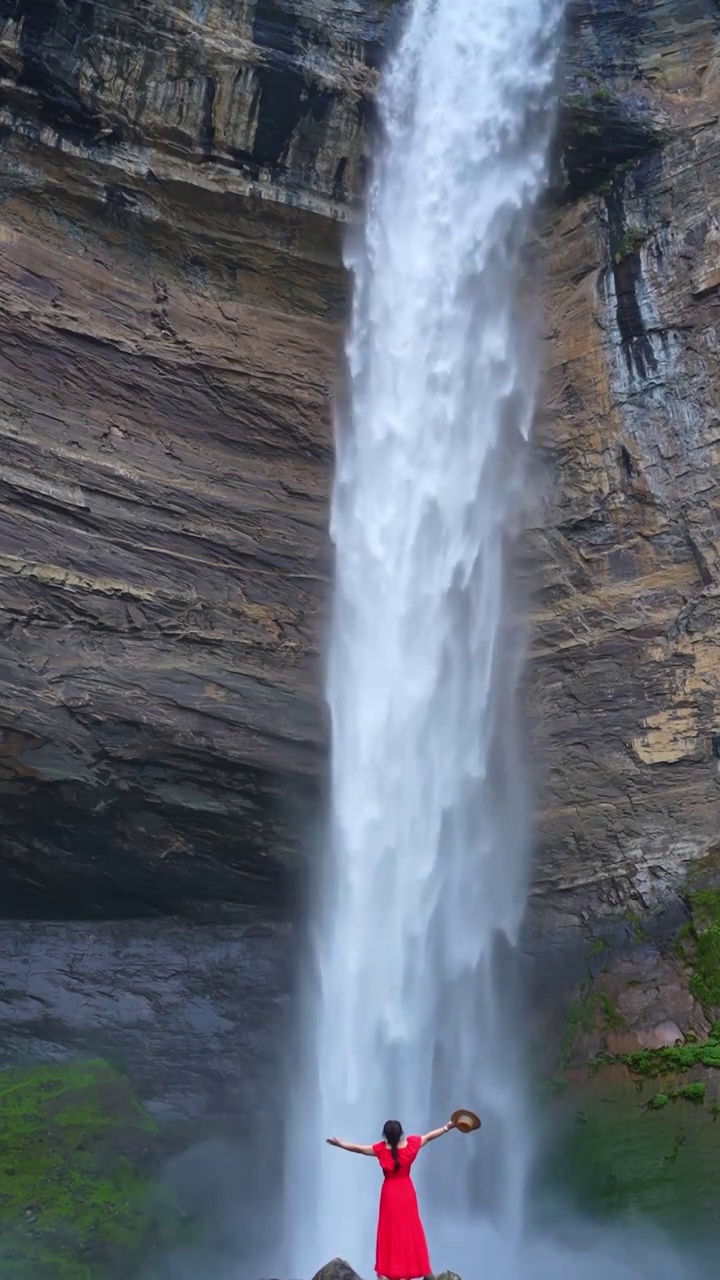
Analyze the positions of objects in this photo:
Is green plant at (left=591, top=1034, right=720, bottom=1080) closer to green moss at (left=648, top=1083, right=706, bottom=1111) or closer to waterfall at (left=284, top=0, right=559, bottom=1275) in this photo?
green moss at (left=648, top=1083, right=706, bottom=1111)

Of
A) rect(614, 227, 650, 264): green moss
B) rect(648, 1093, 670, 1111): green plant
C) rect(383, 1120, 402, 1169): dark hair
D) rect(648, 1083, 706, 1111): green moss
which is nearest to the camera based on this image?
rect(383, 1120, 402, 1169): dark hair

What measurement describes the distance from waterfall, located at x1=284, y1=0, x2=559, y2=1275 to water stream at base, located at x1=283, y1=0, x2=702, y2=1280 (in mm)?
28

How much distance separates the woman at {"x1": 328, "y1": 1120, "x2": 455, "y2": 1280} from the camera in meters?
5.91

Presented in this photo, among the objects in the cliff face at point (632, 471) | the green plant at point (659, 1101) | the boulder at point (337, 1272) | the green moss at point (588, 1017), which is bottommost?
the boulder at point (337, 1272)

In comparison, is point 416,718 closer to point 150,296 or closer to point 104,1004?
point 104,1004

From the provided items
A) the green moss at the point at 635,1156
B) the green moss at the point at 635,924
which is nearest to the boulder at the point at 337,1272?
the green moss at the point at 635,1156

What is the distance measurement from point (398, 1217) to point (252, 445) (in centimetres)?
1026

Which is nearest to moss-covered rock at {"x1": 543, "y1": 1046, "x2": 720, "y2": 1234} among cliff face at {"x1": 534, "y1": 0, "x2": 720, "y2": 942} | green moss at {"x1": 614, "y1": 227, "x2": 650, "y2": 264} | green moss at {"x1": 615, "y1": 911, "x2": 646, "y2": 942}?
green moss at {"x1": 615, "y1": 911, "x2": 646, "y2": 942}

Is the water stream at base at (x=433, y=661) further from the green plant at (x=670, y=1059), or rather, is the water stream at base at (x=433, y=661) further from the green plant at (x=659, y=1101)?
the green plant at (x=659, y=1101)

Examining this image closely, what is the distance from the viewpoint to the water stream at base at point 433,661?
1199cm

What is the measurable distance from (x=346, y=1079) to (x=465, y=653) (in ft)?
17.5

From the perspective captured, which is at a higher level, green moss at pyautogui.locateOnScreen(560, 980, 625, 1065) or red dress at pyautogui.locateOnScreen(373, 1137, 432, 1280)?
green moss at pyautogui.locateOnScreen(560, 980, 625, 1065)

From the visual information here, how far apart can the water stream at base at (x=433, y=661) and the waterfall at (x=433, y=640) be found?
28 mm

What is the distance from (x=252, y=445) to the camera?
14.3 metres
